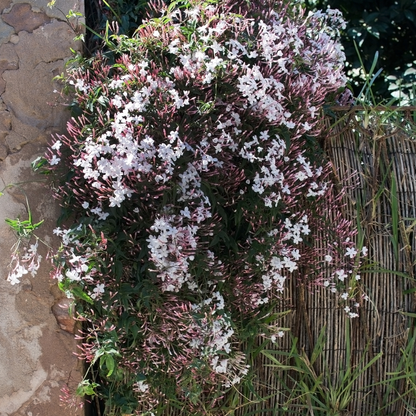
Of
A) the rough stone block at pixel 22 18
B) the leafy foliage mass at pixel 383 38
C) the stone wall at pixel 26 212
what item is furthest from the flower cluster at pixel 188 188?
the leafy foliage mass at pixel 383 38

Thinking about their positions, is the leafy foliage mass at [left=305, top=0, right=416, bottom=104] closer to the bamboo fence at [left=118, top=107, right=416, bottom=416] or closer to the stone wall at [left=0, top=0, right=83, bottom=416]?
the bamboo fence at [left=118, top=107, right=416, bottom=416]

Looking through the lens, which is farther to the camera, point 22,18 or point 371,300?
point 371,300

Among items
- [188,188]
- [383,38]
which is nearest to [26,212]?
[188,188]

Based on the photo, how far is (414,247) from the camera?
232 cm

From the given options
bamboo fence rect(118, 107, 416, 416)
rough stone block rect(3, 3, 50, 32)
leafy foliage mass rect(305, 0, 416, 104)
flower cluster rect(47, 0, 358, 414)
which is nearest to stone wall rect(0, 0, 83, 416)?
rough stone block rect(3, 3, 50, 32)

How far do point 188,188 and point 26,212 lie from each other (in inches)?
23.5

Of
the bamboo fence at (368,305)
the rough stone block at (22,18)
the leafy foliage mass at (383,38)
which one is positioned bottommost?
the bamboo fence at (368,305)

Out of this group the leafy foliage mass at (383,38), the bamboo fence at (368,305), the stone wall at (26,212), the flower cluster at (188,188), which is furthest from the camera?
the leafy foliage mass at (383,38)

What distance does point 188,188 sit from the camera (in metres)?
1.90

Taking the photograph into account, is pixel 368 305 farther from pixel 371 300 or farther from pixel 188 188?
pixel 188 188

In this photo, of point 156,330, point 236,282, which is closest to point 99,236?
point 156,330

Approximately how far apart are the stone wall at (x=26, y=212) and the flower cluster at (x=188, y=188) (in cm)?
11

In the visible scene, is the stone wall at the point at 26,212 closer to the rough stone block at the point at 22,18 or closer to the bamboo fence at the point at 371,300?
the rough stone block at the point at 22,18

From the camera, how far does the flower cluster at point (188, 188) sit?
1835mm
